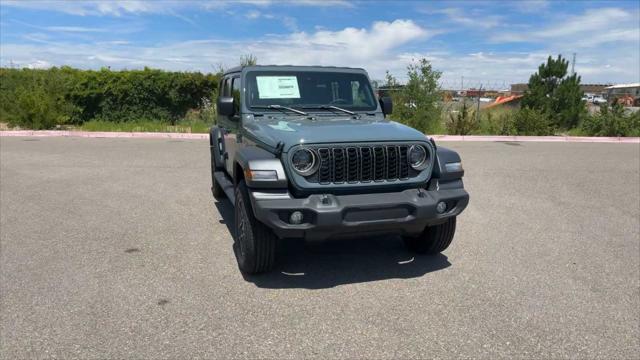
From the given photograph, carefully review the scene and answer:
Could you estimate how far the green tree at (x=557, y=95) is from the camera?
55.9 ft

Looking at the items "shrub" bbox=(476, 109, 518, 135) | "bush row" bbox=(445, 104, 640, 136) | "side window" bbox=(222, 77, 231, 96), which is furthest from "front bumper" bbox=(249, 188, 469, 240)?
"shrub" bbox=(476, 109, 518, 135)

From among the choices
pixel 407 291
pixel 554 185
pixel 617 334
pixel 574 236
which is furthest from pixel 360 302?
pixel 554 185

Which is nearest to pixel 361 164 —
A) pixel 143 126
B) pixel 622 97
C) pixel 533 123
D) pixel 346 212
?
pixel 346 212

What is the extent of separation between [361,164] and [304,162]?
0.45m

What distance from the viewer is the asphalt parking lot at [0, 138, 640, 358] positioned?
3096 mm

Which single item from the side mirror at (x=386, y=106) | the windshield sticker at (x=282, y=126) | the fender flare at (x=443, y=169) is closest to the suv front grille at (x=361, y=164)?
the fender flare at (x=443, y=169)

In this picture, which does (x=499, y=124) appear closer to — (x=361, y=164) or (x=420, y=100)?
(x=420, y=100)

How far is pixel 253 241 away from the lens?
3.90 metres

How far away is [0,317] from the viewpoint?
11.0ft

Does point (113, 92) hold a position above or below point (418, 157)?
above

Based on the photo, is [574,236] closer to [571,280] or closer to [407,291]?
[571,280]

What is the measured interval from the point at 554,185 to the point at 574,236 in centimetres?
306

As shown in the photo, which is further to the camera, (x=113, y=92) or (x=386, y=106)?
(x=113, y=92)

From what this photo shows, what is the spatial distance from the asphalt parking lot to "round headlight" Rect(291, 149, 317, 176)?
0.97 m
